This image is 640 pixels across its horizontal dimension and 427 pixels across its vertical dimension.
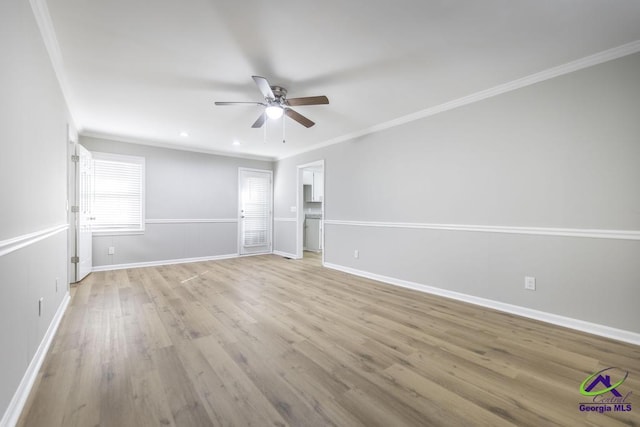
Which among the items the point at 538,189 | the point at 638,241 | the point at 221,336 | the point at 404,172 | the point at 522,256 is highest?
the point at 404,172

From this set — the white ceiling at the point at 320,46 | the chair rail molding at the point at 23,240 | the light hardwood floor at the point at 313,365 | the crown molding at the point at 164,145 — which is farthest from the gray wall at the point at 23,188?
the crown molding at the point at 164,145

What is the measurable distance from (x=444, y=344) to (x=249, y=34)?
2892 millimetres

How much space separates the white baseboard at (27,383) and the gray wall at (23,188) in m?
0.05

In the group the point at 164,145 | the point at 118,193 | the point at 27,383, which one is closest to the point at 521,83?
the point at 27,383

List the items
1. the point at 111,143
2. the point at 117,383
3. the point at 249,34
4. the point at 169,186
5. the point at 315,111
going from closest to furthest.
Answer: the point at 117,383 < the point at 249,34 < the point at 315,111 < the point at 111,143 < the point at 169,186

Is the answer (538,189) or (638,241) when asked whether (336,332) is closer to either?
(538,189)

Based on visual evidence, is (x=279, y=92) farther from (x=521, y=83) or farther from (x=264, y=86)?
(x=521, y=83)

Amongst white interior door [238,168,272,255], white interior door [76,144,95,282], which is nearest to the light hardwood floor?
white interior door [76,144,95,282]

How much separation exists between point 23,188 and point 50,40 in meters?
1.30

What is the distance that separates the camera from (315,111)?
352 cm

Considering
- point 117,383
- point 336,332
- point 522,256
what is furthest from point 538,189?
point 117,383

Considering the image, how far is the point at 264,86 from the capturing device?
7.90ft

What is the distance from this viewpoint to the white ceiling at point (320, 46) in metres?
1.79

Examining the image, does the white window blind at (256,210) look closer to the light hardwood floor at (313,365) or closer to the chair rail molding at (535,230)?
the light hardwood floor at (313,365)
